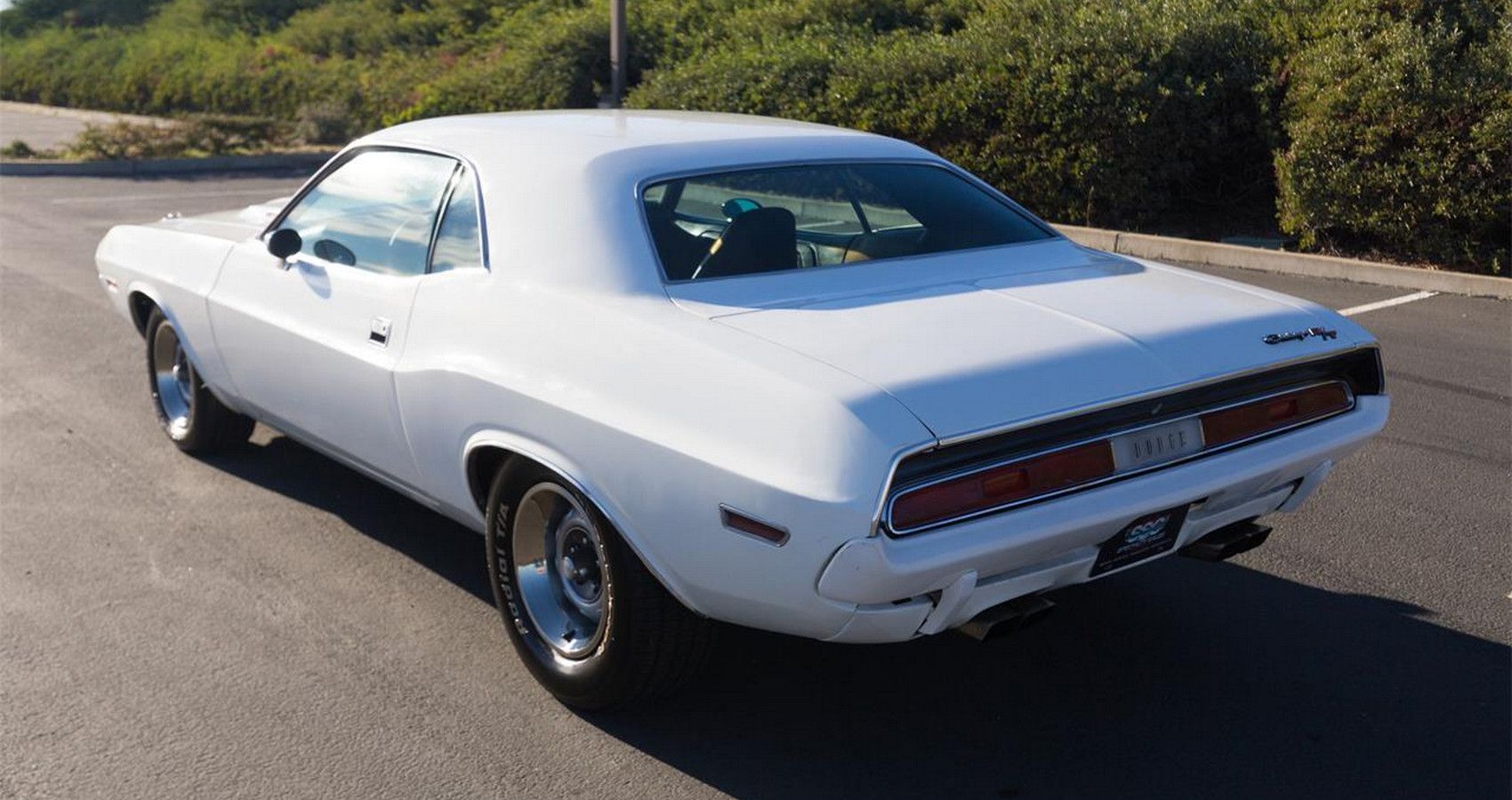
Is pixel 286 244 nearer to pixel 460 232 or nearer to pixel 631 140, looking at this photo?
pixel 460 232

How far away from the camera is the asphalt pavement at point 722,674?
3.58m

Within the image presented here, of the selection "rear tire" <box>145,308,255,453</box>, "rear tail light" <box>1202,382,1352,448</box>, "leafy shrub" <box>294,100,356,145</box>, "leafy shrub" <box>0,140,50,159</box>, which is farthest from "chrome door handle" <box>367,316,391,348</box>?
"leafy shrub" <box>294,100,356,145</box>

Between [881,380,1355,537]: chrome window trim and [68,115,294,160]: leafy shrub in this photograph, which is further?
[68,115,294,160]: leafy shrub

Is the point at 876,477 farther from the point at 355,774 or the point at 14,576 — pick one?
the point at 14,576

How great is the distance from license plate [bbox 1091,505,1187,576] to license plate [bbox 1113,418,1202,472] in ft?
0.43

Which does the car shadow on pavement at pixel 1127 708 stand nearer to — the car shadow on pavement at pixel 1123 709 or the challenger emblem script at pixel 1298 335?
the car shadow on pavement at pixel 1123 709

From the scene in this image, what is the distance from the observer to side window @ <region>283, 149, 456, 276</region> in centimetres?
454

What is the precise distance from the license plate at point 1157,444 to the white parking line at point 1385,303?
5.94 metres

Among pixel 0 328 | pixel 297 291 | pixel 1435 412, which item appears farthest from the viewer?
pixel 0 328

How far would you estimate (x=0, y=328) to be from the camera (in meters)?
8.75

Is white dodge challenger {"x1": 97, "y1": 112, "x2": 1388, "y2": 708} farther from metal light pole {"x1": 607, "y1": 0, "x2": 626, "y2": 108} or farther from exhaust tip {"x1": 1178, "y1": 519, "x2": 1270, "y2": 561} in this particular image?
metal light pole {"x1": 607, "y1": 0, "x2": 626, "y2": 108}

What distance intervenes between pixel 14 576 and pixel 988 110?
932cm

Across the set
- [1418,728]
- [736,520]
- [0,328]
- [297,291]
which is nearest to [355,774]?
[736,520]

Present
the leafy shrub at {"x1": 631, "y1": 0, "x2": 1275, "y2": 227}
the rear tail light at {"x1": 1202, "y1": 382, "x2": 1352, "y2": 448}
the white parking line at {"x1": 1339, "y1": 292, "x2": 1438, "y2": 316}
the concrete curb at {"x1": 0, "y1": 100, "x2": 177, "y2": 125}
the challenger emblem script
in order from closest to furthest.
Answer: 1. the rear tail light at {"x1": 1202, "y1": 382, "x2": 1352, "y2": 448}
2. the challenger emblem script
3. the white parking line at {"x1": 1339, "y1": 292, "x2": 1438, "y2": 316}
4. the leafy shrub at {"x1": 631, "y1": 0, "x2": 1275, "y2": 227}
5. the concrete curb at {"x1": 0, "y1": 100, "x2": 177, "y2": 125}
